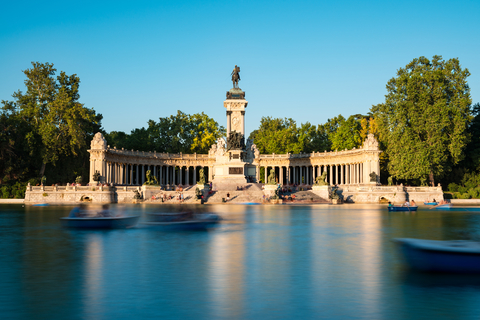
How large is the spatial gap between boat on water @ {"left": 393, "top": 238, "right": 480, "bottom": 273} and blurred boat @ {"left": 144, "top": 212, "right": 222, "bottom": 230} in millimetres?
14178

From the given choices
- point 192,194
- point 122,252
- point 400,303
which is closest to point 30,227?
point 122,252

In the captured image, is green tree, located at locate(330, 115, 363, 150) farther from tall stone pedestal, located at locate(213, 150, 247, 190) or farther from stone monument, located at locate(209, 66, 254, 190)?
tall stone pedestal, located at locate(213, 150, 247, 190)

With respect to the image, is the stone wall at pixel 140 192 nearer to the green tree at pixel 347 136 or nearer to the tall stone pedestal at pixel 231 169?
the tall stone pedestal at pixel 231 169

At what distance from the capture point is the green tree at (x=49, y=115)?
74.6m

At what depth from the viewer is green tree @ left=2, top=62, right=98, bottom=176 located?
7456 cm

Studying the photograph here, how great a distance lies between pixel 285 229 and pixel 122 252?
37.4 ft

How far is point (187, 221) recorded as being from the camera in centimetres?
2570

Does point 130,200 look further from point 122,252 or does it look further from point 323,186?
point 122,252

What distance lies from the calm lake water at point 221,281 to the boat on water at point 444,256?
319mm

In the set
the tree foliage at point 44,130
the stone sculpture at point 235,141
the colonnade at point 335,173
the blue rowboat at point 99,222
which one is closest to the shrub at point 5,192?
the tree foliage at point 44,130

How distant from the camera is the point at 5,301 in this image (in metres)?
10.4

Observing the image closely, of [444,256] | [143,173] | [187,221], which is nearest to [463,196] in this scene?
[187,221]

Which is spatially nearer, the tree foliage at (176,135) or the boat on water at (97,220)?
the boat on water at (97,220)

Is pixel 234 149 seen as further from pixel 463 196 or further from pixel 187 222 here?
pixel 187 222
